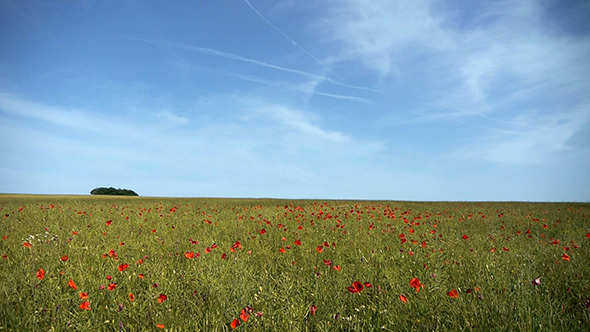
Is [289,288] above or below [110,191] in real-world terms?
below

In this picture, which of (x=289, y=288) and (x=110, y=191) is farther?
(x=110, y=191)

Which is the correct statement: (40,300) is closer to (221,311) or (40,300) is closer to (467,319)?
(221,311)

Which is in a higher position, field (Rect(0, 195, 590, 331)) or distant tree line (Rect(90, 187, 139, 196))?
distant tree line (Rect(90, 187, 139, 196))

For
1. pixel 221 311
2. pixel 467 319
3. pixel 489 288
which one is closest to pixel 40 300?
pixel 221 311

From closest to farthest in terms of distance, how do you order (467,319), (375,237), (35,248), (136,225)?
(467,319)
(35,248)
(375,237)
(136,225)

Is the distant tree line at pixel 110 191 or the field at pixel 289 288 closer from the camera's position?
the field at pixel 289 288

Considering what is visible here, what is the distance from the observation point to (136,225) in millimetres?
8883

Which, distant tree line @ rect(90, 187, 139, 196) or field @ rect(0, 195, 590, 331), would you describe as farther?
distant tree line @ rect(90, 187, 139, 196)

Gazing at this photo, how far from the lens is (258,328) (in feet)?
9.30

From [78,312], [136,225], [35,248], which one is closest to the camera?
[78,312]

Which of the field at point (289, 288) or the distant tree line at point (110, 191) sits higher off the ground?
the distant tree line at point (110, 191)

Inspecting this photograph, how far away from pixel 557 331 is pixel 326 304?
6.38 ft

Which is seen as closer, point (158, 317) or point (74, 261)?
point (158, 317)

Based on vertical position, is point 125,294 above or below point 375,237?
below
